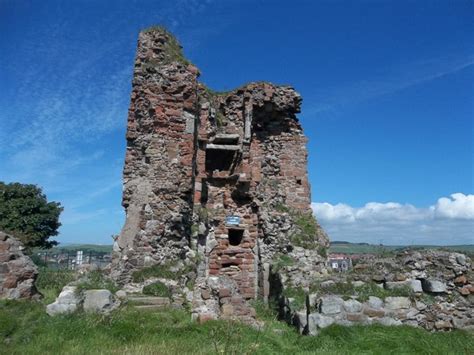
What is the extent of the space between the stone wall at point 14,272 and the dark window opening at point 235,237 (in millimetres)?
5979

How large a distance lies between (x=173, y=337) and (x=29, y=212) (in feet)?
90.6

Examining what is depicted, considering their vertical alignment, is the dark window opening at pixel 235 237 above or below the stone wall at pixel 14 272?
above

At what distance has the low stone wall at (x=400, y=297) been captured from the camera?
315 inches

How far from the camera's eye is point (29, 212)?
97.1 ft

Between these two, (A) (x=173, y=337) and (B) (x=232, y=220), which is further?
(B) (x=232, y=220)

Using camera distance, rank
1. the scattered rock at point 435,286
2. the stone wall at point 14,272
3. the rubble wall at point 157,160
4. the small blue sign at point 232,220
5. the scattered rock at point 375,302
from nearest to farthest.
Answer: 1. the stone wall at point 14,272
2. the scattered rock at point 375,302
3. the scattered rock at point 435,286
4. the rubble wall at point 157,160
5. the small blue sign at point 232,220

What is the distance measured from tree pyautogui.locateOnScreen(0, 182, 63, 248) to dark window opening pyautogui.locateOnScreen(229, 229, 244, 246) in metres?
20.4

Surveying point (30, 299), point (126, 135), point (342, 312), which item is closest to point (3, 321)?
point (30, 299)

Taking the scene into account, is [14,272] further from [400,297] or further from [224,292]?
[400,297]

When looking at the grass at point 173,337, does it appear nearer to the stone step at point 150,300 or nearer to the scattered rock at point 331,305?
the stone step at point 150,300

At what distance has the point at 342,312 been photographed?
7.98m

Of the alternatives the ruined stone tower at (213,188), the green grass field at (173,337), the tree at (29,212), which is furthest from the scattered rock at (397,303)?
the tree at (29,212)

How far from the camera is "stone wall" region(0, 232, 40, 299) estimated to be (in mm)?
7688

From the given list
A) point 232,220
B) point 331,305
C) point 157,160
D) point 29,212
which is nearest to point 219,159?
point 232,220
